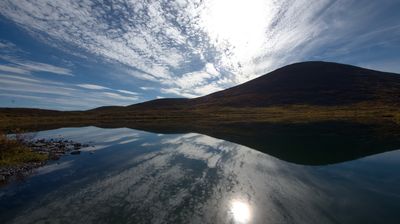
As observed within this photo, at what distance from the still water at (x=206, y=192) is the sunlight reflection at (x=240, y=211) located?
5cm

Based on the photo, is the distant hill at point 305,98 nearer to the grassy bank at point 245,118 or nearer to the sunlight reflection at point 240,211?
the grassy bank at point 245,118

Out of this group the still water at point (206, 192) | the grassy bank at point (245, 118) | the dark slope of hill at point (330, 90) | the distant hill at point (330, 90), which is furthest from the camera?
the dark slope of hill at point (330, 90)

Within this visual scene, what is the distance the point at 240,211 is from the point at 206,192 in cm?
343

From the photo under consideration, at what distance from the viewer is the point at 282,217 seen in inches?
480

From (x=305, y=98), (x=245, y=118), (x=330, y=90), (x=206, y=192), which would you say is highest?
(x=330, y=90)

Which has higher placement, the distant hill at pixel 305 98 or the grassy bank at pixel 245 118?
the distant hill at pixel 305 98

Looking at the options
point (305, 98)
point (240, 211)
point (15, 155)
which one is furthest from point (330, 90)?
point (15, 155)

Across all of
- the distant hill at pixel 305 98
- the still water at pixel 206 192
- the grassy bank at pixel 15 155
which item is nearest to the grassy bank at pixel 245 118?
the distant hill at pixel 305 98

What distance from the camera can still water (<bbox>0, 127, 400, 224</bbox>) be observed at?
12477 millimetres

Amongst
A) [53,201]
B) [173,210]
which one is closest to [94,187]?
[53,201]

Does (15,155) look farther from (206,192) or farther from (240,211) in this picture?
(240,211)

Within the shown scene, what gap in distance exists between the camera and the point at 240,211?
13039 mm

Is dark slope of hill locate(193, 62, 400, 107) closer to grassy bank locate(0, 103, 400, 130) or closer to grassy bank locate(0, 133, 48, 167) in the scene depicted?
grassy bank locate(0, 103, 400, 130)

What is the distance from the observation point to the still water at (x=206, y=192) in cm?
1248
